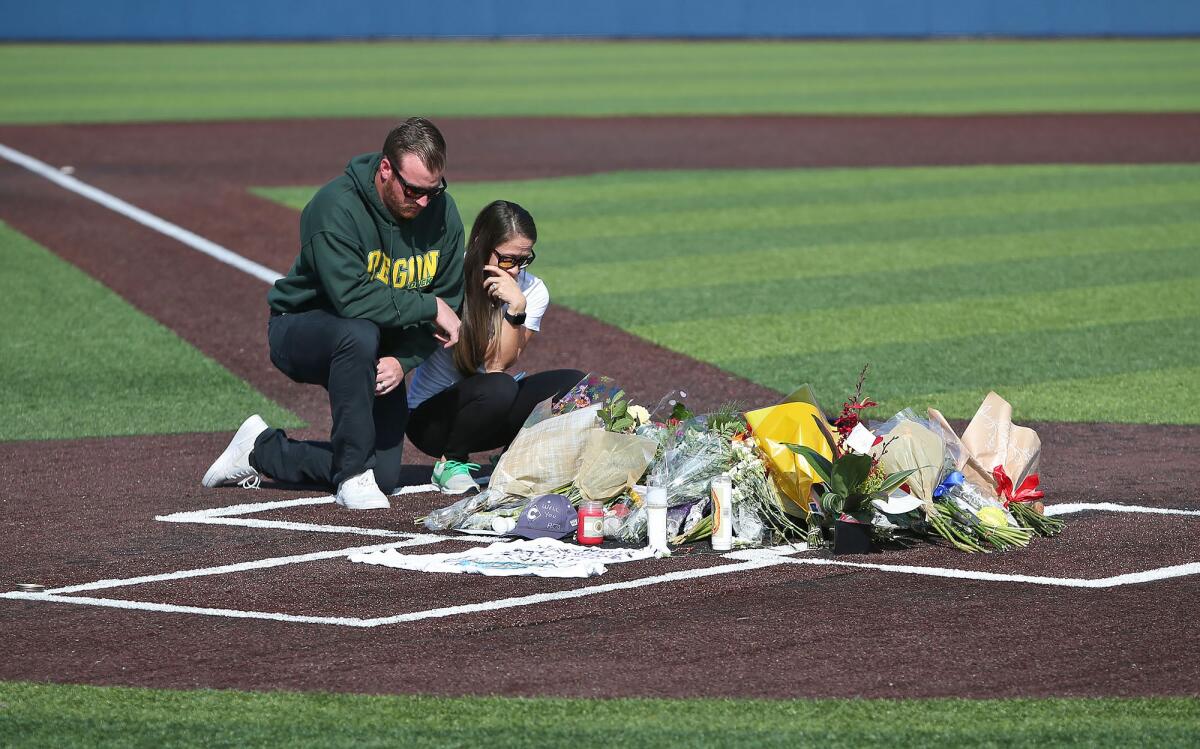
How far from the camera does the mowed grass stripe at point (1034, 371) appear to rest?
8.88 metres

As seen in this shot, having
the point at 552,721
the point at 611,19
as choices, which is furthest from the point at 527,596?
the point at 611,19

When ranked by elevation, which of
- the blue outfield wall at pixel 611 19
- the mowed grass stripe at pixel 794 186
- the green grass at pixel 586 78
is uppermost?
the blue outfield wall at pixel 611 19

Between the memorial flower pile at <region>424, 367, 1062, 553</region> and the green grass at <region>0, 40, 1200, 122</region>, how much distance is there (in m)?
20.1

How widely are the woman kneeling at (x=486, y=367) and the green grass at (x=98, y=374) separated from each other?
5.60 ft

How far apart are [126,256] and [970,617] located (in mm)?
10228

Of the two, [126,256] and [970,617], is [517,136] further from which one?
[970,617]

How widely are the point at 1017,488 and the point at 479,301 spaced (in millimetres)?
2419

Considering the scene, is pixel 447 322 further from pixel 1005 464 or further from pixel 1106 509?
pixel 1106 509

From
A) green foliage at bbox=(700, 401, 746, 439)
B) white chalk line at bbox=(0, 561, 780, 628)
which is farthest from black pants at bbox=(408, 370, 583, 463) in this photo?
white chalk line at bbox=(0, 561, 780, 628)

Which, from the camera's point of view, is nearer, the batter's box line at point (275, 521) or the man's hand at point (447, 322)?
the batter's box line at point (275, 521)

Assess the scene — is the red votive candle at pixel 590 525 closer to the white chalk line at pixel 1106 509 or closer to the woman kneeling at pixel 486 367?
the woman kneeling at pixel 486 367

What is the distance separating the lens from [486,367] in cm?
732

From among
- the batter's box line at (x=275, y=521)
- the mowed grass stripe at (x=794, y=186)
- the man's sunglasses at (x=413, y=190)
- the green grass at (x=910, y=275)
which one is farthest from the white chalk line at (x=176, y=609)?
the mowed grass stripe at (x=794, y=186)

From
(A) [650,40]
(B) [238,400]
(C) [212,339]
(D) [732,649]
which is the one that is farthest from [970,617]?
(A) [650,40]
